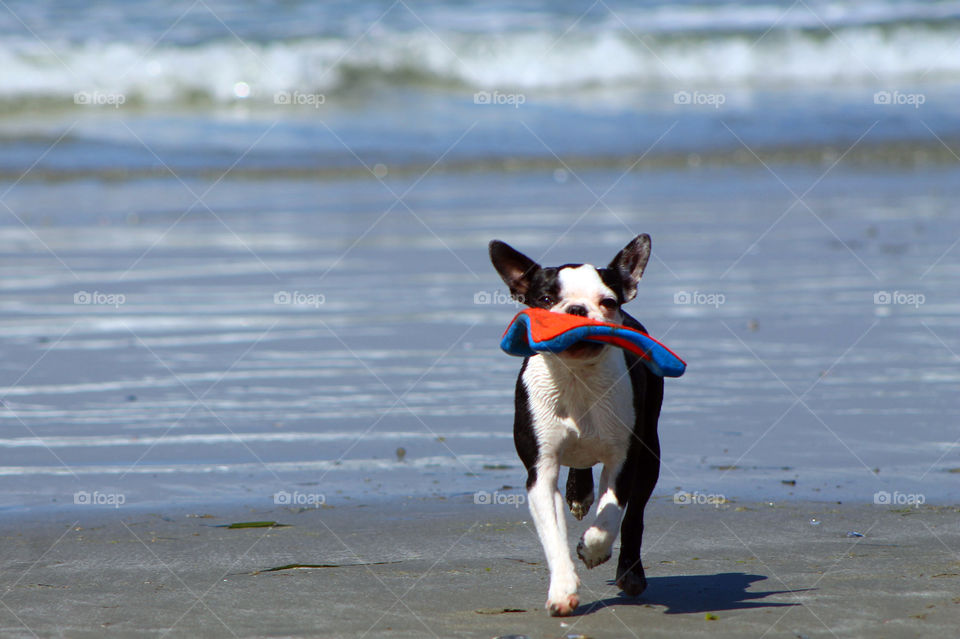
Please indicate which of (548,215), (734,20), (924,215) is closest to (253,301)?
(548,215)

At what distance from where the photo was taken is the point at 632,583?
4.38 m

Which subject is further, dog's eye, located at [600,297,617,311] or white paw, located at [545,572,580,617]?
dog's eye, located at [600,297,617,311]

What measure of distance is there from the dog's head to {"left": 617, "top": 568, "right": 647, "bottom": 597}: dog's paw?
863 mm

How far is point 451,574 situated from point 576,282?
114cm

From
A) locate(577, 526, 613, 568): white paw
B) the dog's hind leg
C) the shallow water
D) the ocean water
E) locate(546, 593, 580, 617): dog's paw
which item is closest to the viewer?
locate(546, 593, 580, 617): dog's paw

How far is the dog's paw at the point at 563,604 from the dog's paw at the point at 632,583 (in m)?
0.43

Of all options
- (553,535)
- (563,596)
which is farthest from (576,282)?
(563,596)

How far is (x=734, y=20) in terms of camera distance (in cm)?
2933

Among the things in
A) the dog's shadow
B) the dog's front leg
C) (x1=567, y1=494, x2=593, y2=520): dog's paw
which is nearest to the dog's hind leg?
(x1=567, y1=494, x2=593, y2=520): dog's paw

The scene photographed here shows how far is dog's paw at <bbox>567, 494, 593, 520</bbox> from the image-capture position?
505 cm

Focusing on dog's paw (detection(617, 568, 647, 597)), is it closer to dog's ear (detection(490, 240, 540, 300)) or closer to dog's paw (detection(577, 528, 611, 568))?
dog's paw (detection(577, 528, 611, 568))

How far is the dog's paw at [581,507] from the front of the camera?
16.6 ft

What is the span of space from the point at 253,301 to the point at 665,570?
16.9 feet

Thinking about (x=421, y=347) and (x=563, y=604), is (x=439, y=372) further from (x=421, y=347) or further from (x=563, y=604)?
(x=563, y=604)
